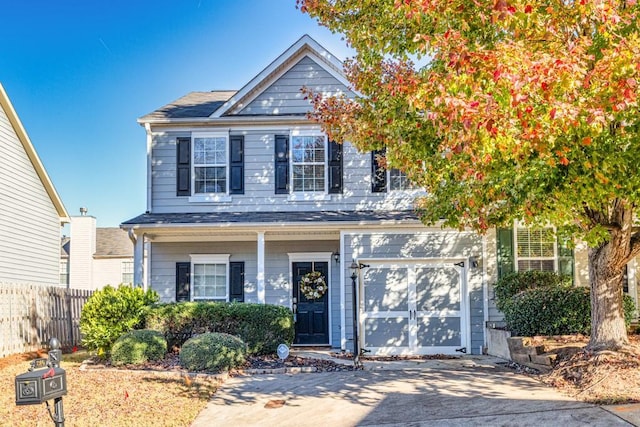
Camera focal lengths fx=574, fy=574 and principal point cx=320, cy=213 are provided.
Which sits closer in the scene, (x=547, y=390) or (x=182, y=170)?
(x=547, y=390)

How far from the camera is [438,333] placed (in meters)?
12.9

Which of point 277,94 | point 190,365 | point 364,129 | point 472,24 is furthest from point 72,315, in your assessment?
point 472,24

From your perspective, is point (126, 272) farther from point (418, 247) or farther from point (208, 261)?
point (418, 247)

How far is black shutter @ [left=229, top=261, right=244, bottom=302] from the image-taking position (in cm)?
1414

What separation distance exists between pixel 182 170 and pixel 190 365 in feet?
18.8

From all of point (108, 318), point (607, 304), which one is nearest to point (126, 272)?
point (108, 318)

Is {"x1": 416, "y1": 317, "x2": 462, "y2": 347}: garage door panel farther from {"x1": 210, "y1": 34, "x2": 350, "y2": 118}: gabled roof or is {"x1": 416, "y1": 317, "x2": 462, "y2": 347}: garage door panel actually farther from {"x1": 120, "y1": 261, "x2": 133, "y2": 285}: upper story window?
{"x1": 120, "y1": 261, "x2": 133, "y2": 285}: upper story window

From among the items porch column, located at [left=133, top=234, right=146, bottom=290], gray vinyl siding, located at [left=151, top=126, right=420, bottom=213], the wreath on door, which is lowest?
the wreath on door

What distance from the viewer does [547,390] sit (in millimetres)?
7934

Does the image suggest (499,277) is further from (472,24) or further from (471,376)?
(472,24)

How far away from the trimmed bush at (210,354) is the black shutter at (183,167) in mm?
4835

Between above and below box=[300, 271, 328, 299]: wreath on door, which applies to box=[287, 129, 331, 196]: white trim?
above

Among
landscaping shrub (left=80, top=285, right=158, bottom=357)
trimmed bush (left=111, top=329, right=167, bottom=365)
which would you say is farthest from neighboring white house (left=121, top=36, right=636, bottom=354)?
trimmed bush (left=111, top=329, right=167, bottom=365)

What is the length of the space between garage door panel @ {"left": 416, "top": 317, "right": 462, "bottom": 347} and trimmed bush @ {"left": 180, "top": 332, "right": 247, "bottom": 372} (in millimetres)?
4487
